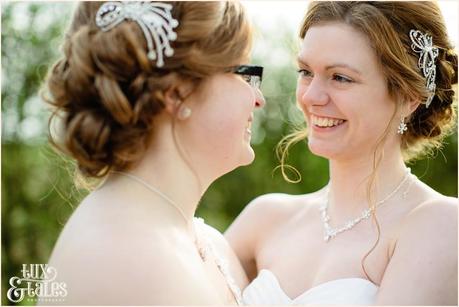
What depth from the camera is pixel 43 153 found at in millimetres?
7691

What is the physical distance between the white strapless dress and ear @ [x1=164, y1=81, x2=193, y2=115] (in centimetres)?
123

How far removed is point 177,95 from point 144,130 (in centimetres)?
19

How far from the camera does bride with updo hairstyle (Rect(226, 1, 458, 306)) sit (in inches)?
124

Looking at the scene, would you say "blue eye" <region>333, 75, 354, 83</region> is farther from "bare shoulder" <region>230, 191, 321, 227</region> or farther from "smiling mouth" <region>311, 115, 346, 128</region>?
"bare shoulder" <region>230, 191, 321, 227</region>

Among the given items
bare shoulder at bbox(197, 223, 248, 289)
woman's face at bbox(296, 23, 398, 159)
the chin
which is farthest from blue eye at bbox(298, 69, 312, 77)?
bare shoulder at bbox(197, 223, 248, 289)

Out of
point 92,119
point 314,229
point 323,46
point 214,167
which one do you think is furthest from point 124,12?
point 314,229

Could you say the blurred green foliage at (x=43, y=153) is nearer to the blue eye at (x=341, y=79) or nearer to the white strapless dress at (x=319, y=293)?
the blue eye at (x=341, y=79)

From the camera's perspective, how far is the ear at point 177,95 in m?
2.42

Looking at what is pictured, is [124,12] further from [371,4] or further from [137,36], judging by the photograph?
[371,4]

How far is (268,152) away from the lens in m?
8.64

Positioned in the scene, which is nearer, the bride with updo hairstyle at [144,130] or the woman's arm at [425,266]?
the bride with updo hairstyle at [144,130]

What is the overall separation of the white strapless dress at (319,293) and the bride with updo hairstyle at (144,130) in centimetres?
78

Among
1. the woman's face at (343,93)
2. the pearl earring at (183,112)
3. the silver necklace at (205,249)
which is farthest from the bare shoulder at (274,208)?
the pearl earring at (183,112)

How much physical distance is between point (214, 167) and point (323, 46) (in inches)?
41.9
